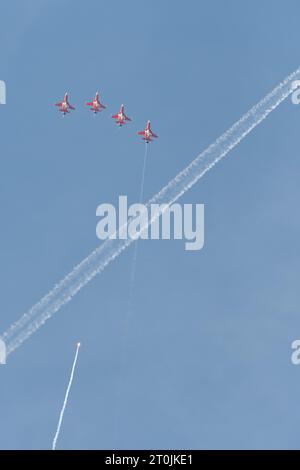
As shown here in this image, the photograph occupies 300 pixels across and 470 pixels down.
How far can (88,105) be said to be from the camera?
632ft

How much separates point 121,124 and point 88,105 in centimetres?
1043
